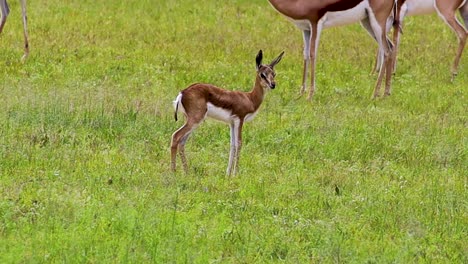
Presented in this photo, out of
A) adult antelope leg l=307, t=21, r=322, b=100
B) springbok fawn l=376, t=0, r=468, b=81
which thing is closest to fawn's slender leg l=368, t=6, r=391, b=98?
adult antelope leg l=307, t=21, r=322, b=100

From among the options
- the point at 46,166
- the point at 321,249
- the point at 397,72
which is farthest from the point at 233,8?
the point at 321,249

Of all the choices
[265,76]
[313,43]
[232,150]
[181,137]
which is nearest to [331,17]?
[313,43]

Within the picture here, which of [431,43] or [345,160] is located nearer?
[345,160]

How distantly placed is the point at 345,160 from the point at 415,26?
9.71 metres

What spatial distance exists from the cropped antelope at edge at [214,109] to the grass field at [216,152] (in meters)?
0.27

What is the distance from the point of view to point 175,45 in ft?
52.1

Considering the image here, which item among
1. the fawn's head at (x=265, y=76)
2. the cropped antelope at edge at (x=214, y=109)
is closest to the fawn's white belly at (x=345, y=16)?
the fawn's head at (x=265, y=76)

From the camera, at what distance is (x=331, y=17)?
44.3 ft

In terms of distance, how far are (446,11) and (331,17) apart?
2.99 m

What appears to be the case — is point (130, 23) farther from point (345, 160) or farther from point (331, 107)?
point (345, 160)

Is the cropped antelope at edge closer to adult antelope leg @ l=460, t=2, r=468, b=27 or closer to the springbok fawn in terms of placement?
the springbok fawn

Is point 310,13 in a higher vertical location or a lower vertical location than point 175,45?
higher

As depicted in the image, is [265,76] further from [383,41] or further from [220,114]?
[383,41]

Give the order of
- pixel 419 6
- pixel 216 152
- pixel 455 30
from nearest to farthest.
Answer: pixel 216 152 < pixel 455 30 < pixel 419 6
